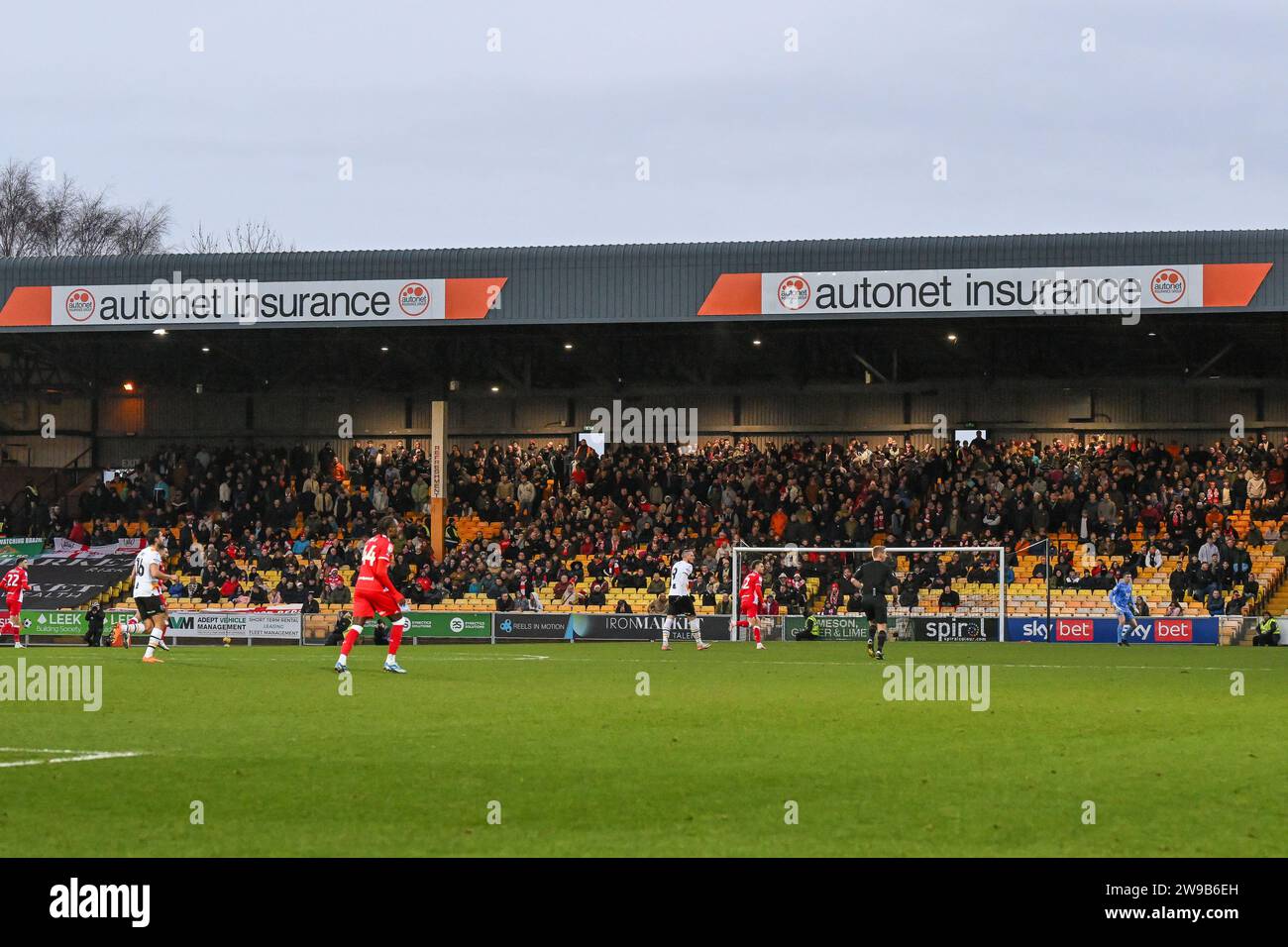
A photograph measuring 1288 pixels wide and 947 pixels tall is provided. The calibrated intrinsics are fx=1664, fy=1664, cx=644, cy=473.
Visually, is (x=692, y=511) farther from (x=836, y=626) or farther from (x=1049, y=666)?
(x=1049, y=666)

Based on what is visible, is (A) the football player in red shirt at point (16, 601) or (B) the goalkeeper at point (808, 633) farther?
(B) the goalkeeper at point (808, 633)

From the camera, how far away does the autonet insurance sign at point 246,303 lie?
147ft

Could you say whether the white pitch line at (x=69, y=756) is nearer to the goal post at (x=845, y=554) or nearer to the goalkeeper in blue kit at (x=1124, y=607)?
the goal post at (x=845, y=554)

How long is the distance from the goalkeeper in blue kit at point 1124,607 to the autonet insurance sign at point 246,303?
17809mm

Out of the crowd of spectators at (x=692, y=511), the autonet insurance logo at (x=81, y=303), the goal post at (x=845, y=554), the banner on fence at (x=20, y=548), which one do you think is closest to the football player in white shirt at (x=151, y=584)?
the goal post at (x=845, y=554)

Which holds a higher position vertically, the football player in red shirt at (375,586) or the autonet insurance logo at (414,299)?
the autonet insurance logo at (414,299)

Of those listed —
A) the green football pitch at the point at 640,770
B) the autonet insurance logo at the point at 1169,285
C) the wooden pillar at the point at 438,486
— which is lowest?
the green football pitch at the point at 640,770

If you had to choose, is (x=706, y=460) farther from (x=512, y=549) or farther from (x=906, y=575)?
(x=906, y=575)

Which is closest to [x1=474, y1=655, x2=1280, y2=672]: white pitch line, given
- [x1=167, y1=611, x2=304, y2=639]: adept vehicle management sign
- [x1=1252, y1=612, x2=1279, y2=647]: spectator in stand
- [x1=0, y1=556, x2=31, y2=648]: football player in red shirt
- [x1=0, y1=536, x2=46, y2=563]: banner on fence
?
[x1=1252, y1=612, x2=1279, y2=647]: spectator in stand
